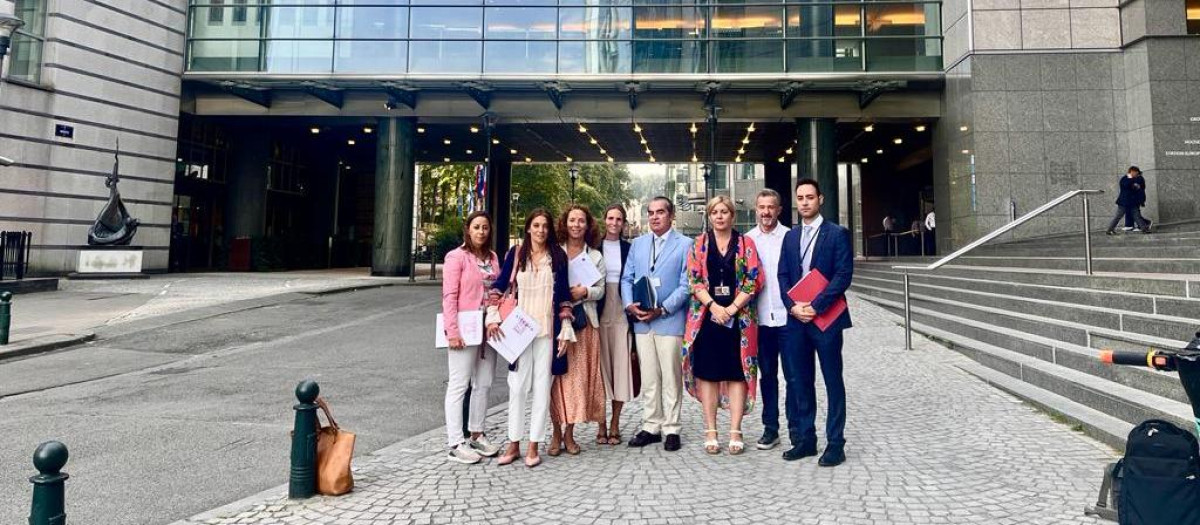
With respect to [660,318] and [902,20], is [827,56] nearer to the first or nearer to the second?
[902,20]

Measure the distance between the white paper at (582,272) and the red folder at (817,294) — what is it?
4.98 feet

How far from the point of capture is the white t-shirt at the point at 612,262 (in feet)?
16.0

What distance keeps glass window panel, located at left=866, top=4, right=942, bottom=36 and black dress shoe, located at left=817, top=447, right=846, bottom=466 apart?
21.2 metres

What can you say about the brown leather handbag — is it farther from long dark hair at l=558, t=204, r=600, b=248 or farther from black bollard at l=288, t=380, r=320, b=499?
long dark hair at l=558, t=204, r=600, b=248

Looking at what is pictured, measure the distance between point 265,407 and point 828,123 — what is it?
22.0 m

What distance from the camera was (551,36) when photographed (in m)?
21.9

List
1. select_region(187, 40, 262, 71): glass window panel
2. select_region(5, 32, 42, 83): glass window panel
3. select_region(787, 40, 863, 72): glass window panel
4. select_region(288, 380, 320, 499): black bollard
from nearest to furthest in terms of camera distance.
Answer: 1. select_region(288, 380, 320, 499): black bollard
2. select_region(5, 32, 42, 83): glass window panel
3. select_region(787, 40, 863, 72): glass window panel
4. select_region(187, 40, 262, 71): glass window panel

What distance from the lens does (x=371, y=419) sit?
5.66 meters

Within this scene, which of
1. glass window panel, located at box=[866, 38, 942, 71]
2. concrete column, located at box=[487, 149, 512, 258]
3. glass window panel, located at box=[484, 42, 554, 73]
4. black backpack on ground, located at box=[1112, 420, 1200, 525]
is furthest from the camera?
concrete column, located at box=[487, 149, 512, 258]

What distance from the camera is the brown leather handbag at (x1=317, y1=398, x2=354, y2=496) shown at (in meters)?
3.71

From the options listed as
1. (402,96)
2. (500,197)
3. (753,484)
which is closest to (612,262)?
(753,484)

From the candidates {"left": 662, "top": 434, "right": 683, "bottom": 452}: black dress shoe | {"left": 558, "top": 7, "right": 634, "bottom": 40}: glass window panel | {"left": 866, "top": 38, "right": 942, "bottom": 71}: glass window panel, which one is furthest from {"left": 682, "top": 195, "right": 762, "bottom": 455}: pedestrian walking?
{"left": 866, "top": 38, "right": 942, "bottom": 71}: glass window panel

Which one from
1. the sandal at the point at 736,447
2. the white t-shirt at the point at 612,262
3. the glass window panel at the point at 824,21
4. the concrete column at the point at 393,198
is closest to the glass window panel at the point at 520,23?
the concrete column at the point at 393,198

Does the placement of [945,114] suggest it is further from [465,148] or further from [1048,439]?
[465,148]
